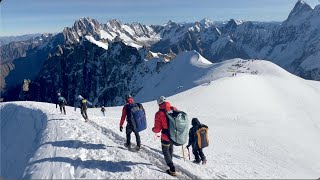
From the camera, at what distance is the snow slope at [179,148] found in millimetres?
15367

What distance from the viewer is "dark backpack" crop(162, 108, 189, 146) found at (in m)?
14.5

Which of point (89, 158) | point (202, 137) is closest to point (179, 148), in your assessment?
point (202, 137)

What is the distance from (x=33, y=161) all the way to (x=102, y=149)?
11.1ft

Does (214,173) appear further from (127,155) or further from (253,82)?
(253,82)

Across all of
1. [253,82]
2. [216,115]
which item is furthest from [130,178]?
[253,82]

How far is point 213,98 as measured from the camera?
50344mm

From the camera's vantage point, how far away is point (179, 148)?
2084 cm

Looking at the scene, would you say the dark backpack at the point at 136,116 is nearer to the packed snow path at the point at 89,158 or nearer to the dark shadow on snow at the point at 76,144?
the packed snow path at the point at 89,158

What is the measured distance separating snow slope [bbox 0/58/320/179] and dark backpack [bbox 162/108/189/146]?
145cm

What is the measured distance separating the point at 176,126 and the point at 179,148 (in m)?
6.55

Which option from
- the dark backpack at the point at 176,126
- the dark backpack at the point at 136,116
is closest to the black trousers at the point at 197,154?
the dark backpack at the point at 176,126

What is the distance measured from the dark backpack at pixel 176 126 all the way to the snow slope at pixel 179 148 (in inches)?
57.2

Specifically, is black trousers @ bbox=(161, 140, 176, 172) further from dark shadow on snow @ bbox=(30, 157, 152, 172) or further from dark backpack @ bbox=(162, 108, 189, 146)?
dark shadow on snow @ bbox=(30, 157, 152, 172)

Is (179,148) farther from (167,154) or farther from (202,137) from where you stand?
(167,154)
